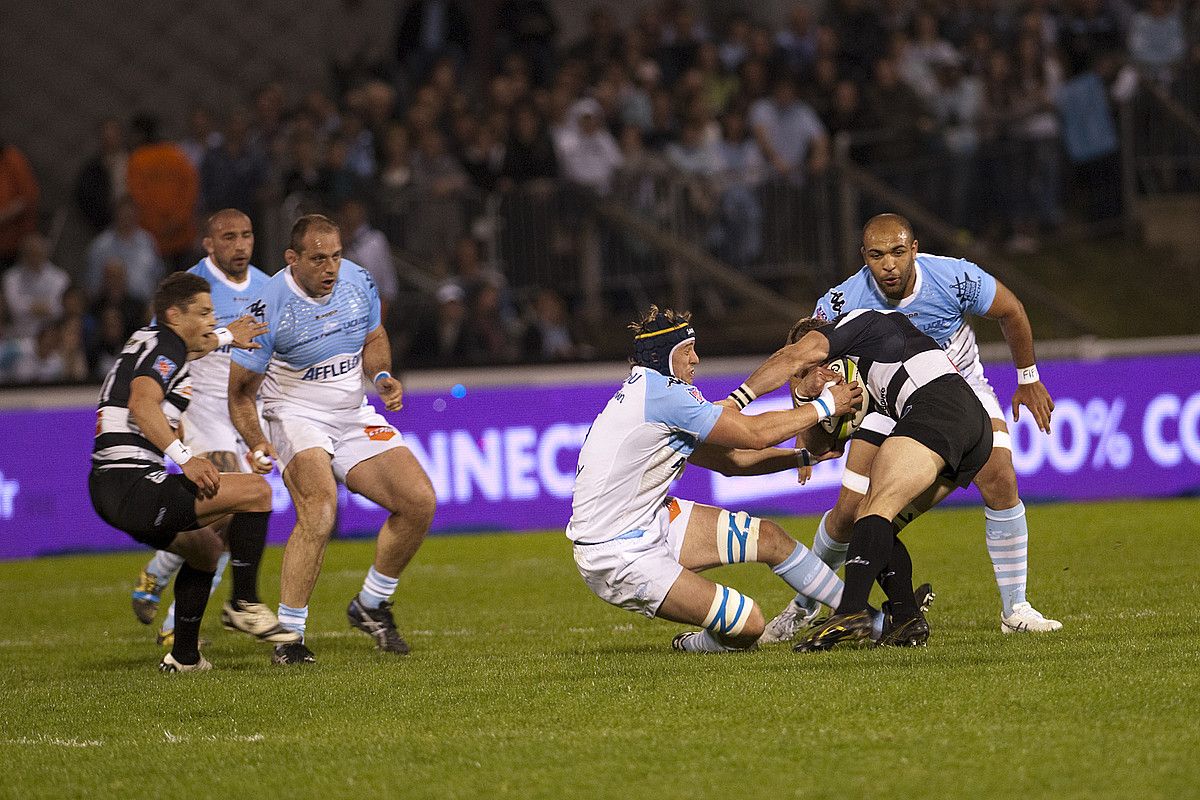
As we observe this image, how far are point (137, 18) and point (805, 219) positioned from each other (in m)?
8.57

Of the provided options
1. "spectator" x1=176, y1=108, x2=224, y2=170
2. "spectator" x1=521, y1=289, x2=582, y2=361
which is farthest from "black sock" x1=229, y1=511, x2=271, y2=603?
"spectator" x1=176, y1=108, x2=224, y2=170

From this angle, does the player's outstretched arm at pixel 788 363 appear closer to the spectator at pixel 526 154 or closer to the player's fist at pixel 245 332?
the player's fist at pixel 245 332

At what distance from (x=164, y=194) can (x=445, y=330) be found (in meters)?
3.35

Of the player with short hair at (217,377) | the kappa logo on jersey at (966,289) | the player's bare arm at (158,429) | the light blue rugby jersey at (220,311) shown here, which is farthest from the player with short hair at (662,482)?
the light blue rugby jersey at (220,311)

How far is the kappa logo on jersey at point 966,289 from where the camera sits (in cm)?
849

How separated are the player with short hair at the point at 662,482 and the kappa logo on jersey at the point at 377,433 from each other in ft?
5.17

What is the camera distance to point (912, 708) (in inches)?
246

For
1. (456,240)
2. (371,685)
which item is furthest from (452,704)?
(456,240)

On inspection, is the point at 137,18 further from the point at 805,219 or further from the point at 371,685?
the point at 371,685

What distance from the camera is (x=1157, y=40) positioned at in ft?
64.7

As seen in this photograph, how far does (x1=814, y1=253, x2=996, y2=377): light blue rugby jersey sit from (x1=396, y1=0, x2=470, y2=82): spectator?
1148 cm

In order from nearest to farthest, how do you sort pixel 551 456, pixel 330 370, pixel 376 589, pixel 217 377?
pixel 376 589 → pixel 330 370 → pixel 217 377 → pixel 551 456

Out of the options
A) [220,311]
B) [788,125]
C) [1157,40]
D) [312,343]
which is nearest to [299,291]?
[312,343]

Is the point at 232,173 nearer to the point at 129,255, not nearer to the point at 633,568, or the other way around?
the point at 129,255
